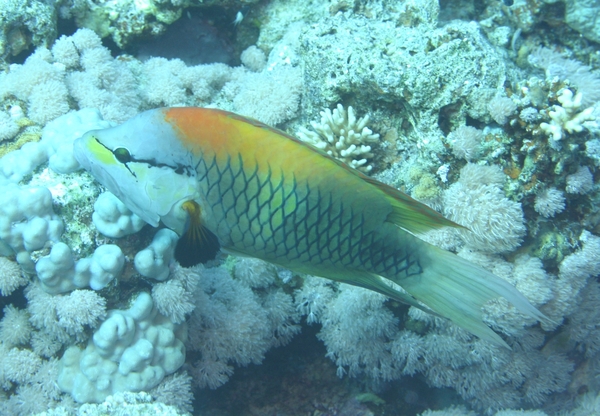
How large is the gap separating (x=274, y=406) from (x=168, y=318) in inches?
58.1

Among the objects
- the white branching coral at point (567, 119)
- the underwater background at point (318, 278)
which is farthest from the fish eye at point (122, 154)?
the white branching coral at point (567, 119)

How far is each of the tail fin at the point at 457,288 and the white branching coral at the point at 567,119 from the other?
1.66m

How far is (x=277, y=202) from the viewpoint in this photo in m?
1.76

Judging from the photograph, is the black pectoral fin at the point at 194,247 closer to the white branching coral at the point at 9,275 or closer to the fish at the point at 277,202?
the fish at the point at 277,202

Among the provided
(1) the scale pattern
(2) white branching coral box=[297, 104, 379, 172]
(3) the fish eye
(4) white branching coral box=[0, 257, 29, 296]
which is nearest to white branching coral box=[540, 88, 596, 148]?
(2) white branching coral box=[297, 104, 379, 172]

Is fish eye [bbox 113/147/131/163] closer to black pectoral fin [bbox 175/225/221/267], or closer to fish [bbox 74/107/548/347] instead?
fish [bbox 74/107/548/347]

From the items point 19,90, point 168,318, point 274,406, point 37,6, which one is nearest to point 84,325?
point 168,318

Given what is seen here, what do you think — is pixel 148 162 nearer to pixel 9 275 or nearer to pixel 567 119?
pixel 9 275

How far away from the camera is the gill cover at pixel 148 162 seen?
1814 mm

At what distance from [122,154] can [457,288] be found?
169 centimetres

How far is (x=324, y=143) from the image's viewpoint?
369 centimetres

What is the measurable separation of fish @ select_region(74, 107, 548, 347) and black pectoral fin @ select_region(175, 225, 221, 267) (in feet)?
0.08

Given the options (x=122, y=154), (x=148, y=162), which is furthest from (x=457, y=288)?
(x=122, y=154)

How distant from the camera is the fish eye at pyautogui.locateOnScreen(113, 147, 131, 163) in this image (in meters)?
1.85
